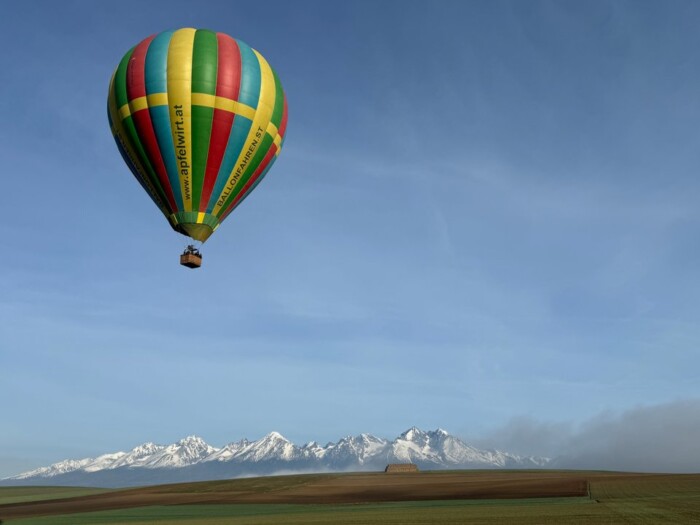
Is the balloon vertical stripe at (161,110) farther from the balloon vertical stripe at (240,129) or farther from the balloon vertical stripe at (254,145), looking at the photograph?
the balloon vertical stripe at (254,145)

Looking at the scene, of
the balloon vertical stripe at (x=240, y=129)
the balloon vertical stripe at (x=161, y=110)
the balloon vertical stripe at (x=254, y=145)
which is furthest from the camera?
the balloon vertical stripe at (x=254, y=145)

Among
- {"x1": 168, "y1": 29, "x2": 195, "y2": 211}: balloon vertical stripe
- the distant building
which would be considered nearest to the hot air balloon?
{"x1": 168, "y1": 29, "x2": 195, "y2": 211}: balloon vertical stripe

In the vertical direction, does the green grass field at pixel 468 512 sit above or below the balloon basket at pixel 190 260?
below

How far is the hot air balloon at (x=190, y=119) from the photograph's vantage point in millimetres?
58250

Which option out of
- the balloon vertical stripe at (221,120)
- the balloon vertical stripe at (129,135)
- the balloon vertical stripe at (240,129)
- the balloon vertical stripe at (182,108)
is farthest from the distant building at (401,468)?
the balloon vertical stripe at (182,108)

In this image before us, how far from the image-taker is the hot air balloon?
58250 mm

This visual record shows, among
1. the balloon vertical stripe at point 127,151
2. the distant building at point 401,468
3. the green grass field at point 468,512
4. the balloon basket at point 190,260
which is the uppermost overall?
the balloon vertical stripe at point 127,151

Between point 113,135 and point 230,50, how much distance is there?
1432cm

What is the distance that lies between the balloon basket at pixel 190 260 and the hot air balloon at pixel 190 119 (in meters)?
0.10

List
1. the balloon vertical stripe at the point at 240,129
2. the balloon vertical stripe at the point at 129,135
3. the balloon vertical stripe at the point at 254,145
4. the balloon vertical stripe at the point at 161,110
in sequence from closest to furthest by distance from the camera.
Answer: the balloon vertical stripe at the point at 161,110 → the balloon vertical stripe at the point at 129,135 → the balloon vertical stripe at the point at 240,129 → the balloon vertical stripe at the point at 254,145

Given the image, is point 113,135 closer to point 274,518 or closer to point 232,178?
point 232,178

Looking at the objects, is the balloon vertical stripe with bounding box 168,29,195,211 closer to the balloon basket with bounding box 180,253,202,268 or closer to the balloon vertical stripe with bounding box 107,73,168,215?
the balloon vertical stripe with bounding box 107,73,168,215

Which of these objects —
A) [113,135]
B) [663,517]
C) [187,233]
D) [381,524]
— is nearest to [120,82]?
[113,135]

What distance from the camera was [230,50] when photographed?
60781mm
